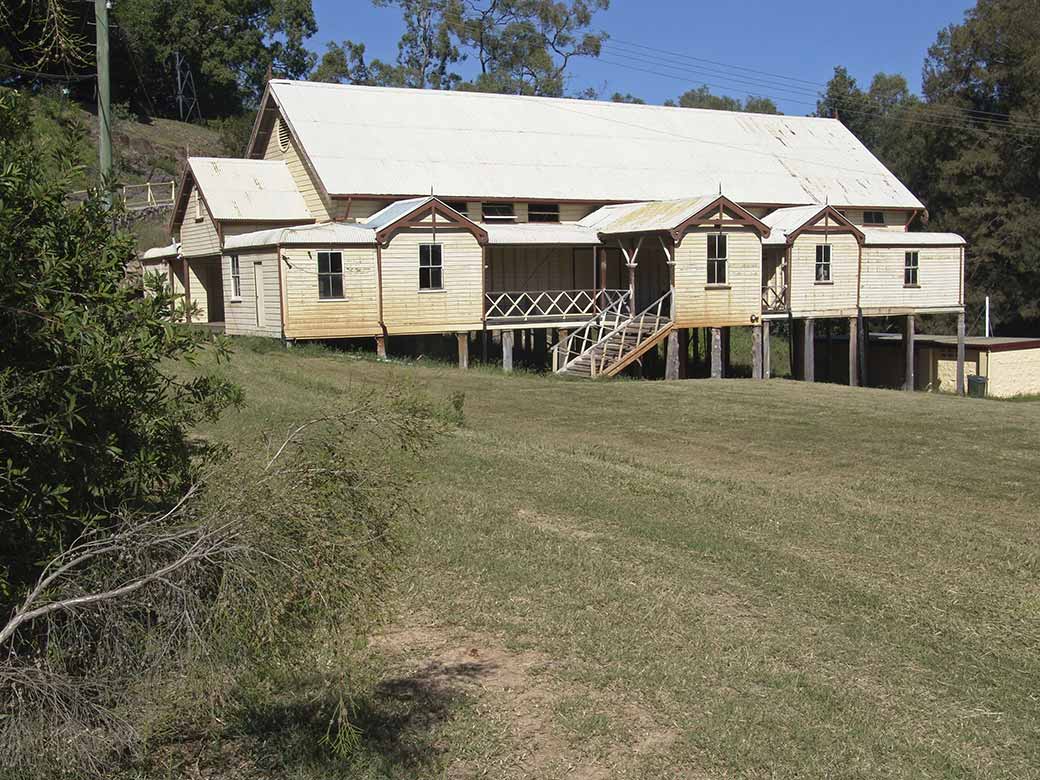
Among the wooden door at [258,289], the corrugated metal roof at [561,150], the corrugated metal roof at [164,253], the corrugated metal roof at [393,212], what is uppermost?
the corrugated metal roof at [561,150]

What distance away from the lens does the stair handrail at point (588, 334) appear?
29906 mm

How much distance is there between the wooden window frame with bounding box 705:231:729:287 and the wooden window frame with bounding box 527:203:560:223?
513 centimetres

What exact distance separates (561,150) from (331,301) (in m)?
11.8

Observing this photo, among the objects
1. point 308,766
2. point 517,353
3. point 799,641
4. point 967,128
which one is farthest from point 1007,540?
point 967,128

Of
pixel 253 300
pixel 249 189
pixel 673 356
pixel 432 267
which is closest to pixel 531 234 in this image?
pixel 432 267

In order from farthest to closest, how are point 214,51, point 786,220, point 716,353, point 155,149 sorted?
point 214,51, point 155,149, point 786,220, point 716,353

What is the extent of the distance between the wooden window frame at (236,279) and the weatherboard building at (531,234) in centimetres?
8

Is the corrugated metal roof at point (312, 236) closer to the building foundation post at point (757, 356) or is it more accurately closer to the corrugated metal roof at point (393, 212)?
the corrugated metal roof at point (393, 212)

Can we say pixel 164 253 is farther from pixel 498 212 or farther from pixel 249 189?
pixel 498 212

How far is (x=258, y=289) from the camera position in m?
27.3

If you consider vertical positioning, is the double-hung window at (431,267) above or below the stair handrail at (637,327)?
above

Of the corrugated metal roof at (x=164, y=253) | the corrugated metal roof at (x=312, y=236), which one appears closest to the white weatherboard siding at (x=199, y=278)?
the corrugated metal roof at (x=164, y=253)

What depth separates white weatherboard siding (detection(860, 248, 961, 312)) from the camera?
3478 cm

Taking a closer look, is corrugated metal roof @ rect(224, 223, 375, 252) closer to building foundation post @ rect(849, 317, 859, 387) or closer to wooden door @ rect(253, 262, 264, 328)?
wooden door @ rect(253, 262, 264, 328)
